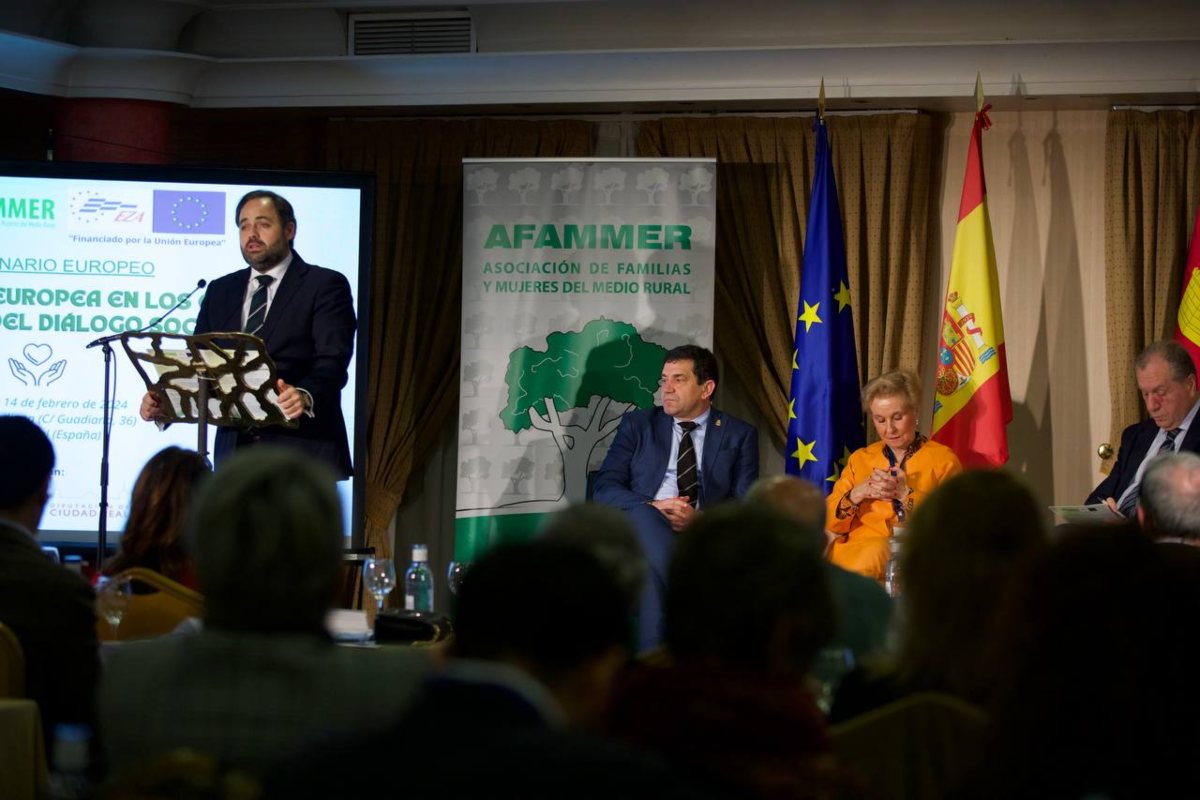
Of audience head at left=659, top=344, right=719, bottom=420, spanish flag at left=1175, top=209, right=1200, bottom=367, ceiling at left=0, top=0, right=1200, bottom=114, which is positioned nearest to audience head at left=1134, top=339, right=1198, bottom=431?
spanish flag at left=1175, top=209, right=1200, bottom=367

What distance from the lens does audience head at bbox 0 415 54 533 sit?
8.75 ft

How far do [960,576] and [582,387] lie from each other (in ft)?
14.9

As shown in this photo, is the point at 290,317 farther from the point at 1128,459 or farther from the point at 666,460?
the point at 1128,459

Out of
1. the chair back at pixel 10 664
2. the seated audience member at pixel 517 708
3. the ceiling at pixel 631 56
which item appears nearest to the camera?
the seated audience member at pixel 517 708

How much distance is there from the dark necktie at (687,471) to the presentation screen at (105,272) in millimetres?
1397

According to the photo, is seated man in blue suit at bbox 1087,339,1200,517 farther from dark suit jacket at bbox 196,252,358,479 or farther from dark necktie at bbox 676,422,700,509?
dark suit jacket at bbox 196,252,358,479

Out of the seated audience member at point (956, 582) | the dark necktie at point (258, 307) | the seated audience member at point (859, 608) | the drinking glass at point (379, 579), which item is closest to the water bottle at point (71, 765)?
the seated audience member at point (956, 582)

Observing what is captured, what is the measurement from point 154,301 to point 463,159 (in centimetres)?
150

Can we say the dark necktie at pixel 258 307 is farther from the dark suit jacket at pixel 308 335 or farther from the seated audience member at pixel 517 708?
the seated audience member at pixel 517 708

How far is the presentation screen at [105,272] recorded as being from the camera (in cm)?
622

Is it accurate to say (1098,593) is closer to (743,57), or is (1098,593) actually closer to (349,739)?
(349,739)

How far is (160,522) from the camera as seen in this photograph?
124 inches

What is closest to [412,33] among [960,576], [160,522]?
[160,522]

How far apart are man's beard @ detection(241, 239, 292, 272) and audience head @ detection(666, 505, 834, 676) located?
15.8 ft
